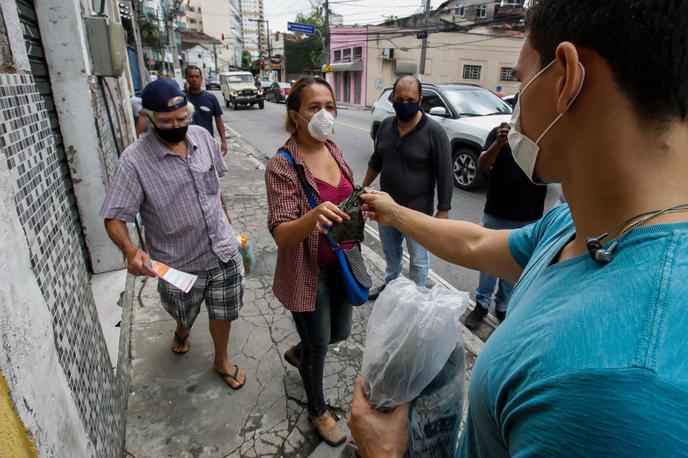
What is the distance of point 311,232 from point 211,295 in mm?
1087

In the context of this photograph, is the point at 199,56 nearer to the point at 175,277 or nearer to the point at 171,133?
the point at 171,133

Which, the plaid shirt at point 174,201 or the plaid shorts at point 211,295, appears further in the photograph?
the plaid shorts at point 211,295

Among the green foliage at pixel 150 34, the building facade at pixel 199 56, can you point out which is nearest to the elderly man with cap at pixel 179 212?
the green foliage at pixel 150 34

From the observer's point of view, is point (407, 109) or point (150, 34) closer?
point (407, 109)

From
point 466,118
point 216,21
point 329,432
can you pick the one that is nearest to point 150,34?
point 466,118

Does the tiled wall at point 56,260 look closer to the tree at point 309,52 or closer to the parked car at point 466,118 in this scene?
the parked car at point 466,118

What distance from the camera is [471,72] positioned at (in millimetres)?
25203

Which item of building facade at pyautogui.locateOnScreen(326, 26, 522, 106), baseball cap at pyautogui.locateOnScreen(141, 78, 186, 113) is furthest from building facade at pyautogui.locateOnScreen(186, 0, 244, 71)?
baseball cap at pyautogui.locateOnScreen(141, 78, 186, 113)

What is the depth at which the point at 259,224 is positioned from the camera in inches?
204

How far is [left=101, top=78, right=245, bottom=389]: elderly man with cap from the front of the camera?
2.08 metres

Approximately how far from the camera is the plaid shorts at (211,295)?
2.40 metres

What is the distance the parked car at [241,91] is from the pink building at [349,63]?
580 cm

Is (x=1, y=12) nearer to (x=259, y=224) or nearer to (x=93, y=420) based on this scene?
(x=93, y=420)

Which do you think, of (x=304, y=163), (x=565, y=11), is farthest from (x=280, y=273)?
(x=565, y=11)
